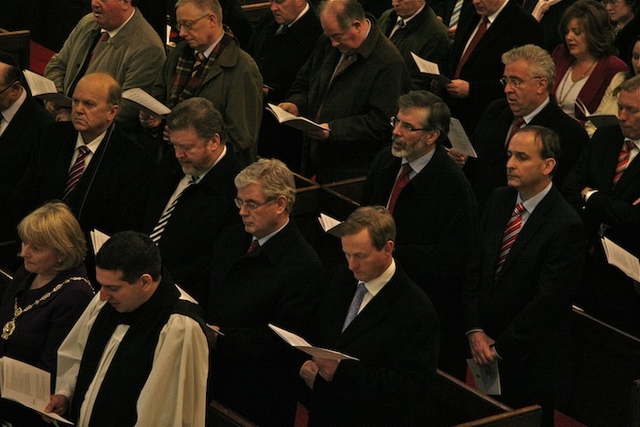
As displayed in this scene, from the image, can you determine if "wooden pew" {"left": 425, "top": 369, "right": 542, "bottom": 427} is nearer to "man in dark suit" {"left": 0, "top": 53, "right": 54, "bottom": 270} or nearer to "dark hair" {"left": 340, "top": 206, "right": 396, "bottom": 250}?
"dark hair" {"left": 340, "top": 206, "right": 396, "bottom": 250}

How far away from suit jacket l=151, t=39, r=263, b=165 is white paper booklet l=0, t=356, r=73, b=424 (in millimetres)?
2079

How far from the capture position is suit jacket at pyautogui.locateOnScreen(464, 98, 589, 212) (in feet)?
20.6

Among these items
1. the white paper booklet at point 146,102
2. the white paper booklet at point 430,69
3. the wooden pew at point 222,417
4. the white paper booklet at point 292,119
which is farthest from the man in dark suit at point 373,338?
the white paper booklet at point 430,69

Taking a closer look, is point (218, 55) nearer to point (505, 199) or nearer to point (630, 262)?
point (505, 199)

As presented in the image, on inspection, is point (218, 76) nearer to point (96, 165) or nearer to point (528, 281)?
point (96, 165)

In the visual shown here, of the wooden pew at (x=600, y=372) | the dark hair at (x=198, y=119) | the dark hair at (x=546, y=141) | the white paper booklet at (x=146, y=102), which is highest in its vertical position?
the dark hair at (x=546, y=141)

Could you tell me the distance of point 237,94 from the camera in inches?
264

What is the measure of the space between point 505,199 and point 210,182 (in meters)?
1.31

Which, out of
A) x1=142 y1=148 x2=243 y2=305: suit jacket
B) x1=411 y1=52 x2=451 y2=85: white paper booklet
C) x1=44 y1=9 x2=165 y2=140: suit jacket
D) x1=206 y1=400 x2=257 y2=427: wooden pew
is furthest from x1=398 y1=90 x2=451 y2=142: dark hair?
x1=44 y1=9 x2=165 y2=140: suit jacket

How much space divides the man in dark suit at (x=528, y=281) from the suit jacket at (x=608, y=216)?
50cm

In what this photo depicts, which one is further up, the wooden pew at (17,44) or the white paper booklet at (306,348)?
the white paper booklet at (306,348)

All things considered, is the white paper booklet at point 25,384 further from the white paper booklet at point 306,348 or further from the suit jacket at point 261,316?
the white paper booklet at point 306,348

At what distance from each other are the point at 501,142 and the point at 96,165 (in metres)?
1.99

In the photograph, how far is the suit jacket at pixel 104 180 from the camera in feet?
20.3
